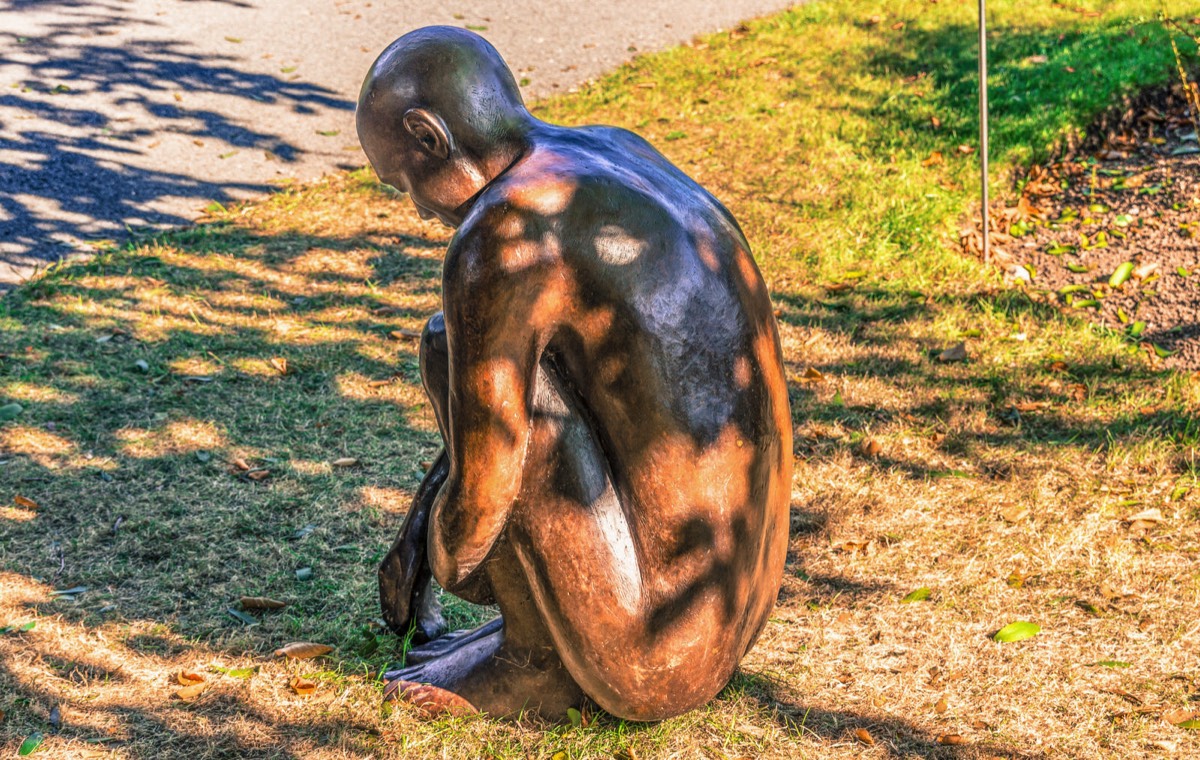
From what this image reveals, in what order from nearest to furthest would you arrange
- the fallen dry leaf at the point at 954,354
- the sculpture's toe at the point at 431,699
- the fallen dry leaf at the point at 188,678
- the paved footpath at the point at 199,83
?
the sculpture's toe at the point at 431,699 → the fallen dry leaf at the point at 188,678 → the fallen dry leaf at the point at 954,354 → the paved footpath at the point at 199,83

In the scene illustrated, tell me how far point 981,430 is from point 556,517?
2781 mm

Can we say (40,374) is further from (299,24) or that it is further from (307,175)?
(299,24)

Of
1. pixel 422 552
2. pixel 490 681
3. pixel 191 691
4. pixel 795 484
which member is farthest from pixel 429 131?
pixel 795 484

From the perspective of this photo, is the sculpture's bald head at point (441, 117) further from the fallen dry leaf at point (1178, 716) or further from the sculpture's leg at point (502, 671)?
the fallen dry leaf at point (1178, 716)

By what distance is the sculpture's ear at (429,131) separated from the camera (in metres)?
2.56

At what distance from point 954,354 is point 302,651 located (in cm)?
327

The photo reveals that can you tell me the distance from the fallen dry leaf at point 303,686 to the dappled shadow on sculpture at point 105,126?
4.05 meters

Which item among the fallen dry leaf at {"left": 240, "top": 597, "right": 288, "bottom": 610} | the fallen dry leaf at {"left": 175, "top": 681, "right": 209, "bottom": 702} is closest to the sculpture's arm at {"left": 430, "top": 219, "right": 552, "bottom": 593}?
the fallen dry leaf at {"left": 175, "top": 681, "right": 209, "bottom": 702}

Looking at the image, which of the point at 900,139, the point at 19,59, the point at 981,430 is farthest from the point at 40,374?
→ the point at 900,139

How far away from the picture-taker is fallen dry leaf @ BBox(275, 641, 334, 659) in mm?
3441

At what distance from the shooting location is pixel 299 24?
9.96 m

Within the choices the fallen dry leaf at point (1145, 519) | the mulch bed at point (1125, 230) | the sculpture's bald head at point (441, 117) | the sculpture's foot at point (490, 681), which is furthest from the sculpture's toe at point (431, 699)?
the mulch bed at point (1125, 230)

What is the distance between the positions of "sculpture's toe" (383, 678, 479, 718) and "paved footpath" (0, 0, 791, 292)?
162 inches

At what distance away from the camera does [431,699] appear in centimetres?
311
